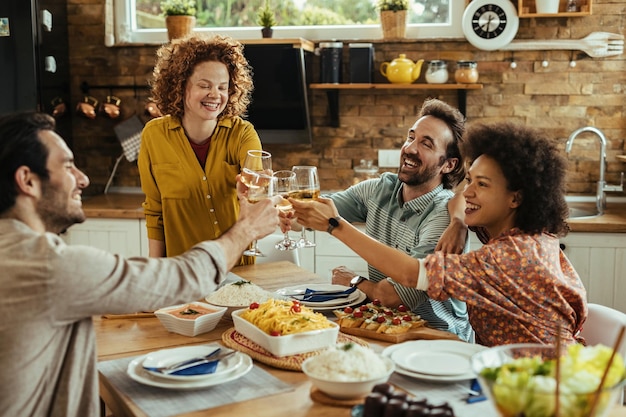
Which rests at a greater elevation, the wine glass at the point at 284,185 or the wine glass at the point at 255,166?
the wine glass at the point at 255,166

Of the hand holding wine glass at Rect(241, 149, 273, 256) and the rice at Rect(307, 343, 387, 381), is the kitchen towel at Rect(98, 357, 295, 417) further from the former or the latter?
the hand holding wine glass at Rect(241, 149, 273, 256)

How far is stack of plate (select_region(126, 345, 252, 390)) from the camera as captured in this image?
1.63 m

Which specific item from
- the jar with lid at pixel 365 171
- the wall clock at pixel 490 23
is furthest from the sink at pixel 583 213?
the jar with lid at pixel 365 171

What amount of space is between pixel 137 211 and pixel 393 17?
175cm

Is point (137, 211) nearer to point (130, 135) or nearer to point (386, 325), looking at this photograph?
point (130, 135)

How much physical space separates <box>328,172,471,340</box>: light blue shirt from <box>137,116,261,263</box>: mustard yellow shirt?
423 mm

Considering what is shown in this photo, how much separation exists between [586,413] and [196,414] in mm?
749

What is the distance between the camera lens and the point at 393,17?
4.18 metres

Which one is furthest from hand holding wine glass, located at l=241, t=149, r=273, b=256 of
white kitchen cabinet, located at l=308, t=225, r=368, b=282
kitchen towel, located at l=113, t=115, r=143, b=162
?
kitchen towel, located at l=113, t=115, r=143, b=162

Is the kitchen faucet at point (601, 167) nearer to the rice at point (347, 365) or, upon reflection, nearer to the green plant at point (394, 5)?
the green plant at point (394, 5)

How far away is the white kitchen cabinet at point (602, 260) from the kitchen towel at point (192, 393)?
2.33 m

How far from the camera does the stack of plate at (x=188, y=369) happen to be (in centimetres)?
163

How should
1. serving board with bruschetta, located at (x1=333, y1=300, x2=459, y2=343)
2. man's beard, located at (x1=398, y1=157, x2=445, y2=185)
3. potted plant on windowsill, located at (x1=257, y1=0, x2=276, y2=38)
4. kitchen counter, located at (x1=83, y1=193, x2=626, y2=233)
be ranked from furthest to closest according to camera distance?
potted plant on windowsill, located at (x1=257, y1=0, x2=276, y2=38)
kitchen counter, located at (x1=83, y1=193, x2=626, y2=233)
man's beard, located at (x1=398, y1=157, x2=445, y2=185)
serving board with bruschetta, located at (x1=333, y1=300, x2=459, y2=343)

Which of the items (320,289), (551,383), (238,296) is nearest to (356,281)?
(320,289)
